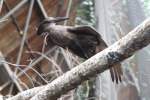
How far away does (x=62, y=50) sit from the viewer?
1979 millimetres

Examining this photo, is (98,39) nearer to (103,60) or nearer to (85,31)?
(85,31)

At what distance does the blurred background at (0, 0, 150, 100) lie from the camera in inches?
68.3

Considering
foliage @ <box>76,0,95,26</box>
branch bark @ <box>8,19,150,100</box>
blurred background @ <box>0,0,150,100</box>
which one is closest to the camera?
branch bark @ <box>8,19,150,100</box>

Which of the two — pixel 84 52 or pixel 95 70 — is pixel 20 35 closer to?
pixel 84 52

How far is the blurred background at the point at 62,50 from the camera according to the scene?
173 cm

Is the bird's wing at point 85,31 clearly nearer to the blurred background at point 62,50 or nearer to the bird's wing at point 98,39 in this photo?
the bird's wing at point 98,39

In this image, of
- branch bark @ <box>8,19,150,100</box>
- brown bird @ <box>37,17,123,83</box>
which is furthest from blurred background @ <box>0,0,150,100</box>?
branch bark @ <box>8,19,150,100</box>

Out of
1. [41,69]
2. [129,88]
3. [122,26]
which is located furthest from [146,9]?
[41,69]

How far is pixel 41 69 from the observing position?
230cm

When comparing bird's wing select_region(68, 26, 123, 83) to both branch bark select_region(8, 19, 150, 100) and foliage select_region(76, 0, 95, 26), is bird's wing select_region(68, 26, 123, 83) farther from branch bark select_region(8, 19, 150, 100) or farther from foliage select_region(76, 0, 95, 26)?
foliage select_region(76, 0, 95, 26)

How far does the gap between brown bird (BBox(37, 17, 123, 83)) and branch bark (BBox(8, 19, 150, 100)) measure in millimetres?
165

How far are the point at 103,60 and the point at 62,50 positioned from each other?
0.96 meters

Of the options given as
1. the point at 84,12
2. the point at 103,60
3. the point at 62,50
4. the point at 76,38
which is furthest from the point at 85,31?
the point at 84,12

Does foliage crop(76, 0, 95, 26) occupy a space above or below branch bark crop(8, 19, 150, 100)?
below
